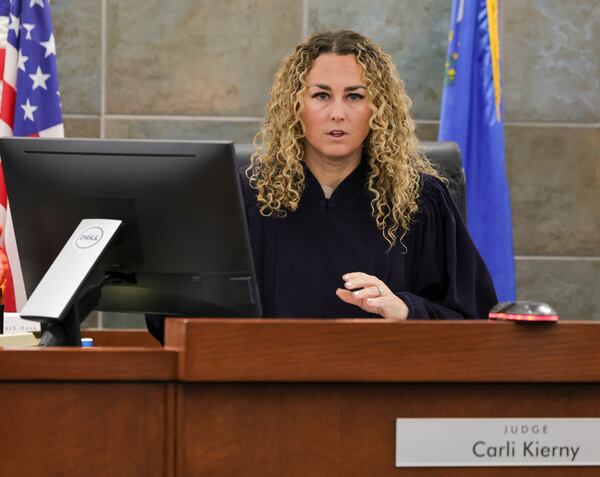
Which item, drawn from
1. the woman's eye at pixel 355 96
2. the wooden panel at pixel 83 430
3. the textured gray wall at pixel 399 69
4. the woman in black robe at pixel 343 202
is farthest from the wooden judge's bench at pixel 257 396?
the textured gray wall at pixel 399 69

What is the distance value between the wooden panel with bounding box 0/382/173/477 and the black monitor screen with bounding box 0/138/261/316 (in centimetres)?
41

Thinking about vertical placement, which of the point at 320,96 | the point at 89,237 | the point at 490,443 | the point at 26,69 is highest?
the point at 26,69

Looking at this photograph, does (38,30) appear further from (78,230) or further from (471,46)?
(78,230)

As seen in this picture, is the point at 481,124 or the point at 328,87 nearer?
the point at 328,87

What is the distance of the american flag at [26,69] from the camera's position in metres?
3.83

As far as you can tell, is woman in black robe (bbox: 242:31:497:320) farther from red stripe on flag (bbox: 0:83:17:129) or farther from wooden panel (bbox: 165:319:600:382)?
red stripe on flag (bbox: 0:83:17:129)

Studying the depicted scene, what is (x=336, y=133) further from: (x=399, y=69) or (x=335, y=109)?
(x=399, y=69)

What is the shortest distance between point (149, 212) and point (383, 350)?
22.6 inches

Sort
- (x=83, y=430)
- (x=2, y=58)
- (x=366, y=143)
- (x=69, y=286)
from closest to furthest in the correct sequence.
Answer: (x=83, y=430)
(x=69, y=286)
(x=366, y=143)
(x=2, y=58)

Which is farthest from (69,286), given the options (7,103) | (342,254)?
(7,103)

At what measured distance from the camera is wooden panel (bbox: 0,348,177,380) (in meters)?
1.47

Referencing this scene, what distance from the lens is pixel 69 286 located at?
1.76m

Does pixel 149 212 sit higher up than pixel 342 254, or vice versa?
pixel 149 212

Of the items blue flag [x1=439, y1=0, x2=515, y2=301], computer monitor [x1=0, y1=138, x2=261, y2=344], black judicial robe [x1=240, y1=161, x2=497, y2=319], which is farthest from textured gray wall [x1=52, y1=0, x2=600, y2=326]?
computer monitor [x1=0, y1=138, x2=261, y2=344]
